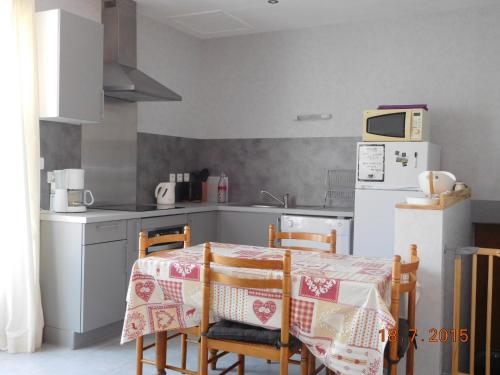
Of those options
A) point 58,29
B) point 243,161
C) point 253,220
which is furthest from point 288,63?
point 58,29

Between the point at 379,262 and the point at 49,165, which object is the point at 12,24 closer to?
the point at 49,165

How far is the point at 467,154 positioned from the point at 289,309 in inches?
114

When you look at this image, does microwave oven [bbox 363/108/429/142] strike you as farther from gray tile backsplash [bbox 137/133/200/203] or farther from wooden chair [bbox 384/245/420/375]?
gray tile backsplash [bbox 137/133/200/203]

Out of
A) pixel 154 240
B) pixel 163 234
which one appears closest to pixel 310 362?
pixel 154 240

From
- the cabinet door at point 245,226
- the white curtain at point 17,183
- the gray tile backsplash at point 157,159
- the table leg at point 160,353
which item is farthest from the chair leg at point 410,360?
the gray tile backsplash at point 157,159

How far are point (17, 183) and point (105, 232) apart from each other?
0.63 m

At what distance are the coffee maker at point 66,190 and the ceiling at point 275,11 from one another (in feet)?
5.37

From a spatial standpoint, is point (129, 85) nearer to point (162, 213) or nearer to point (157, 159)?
point (162, 213)

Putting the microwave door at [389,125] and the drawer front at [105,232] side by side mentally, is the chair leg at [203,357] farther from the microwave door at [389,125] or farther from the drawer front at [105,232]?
the microwave door at [389,125]

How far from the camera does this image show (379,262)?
2537mm

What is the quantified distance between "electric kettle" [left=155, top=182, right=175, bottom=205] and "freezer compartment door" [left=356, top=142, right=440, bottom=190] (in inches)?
66.7

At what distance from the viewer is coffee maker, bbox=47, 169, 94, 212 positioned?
360 centimetres

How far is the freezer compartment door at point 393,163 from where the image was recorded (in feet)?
13.0

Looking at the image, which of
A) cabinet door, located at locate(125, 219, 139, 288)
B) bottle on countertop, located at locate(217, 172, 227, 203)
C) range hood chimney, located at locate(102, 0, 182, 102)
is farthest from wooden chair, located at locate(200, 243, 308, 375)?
bottle on countertop, located at locate(217, 172, 227, 203)
